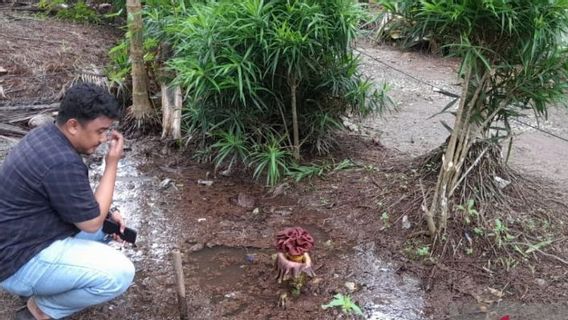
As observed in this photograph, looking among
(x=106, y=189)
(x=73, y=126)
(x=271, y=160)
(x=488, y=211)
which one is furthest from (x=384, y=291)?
(x=73, y=126)

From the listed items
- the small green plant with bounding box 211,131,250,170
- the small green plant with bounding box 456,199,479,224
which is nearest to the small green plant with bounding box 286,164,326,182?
the small green plant with bounding box 211,131,250,170

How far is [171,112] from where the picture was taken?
534 cm

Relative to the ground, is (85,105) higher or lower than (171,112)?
higher

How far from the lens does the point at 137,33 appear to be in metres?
5.36

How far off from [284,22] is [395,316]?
2.09 m

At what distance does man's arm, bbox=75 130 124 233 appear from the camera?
244 cm

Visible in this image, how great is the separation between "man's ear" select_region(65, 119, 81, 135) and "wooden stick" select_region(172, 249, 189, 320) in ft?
2.52

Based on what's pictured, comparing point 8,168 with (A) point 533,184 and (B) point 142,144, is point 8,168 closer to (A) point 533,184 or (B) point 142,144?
(B) point 142,144

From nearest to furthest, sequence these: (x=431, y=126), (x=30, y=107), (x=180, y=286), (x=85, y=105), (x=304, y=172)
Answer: (x=85, y=105), (x=180, y=286), (x=304, y=172), (x=30, y=107), (x=431, y=126)

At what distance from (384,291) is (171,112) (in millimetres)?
2954

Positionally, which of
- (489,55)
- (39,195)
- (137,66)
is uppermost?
(489,55)

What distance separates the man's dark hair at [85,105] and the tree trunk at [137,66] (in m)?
3.08

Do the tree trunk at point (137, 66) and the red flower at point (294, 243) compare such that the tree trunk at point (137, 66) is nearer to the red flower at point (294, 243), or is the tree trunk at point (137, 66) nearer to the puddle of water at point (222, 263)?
the puddle of water at point (222, 263)

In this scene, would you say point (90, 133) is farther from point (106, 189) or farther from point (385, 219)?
point (385, 219)
